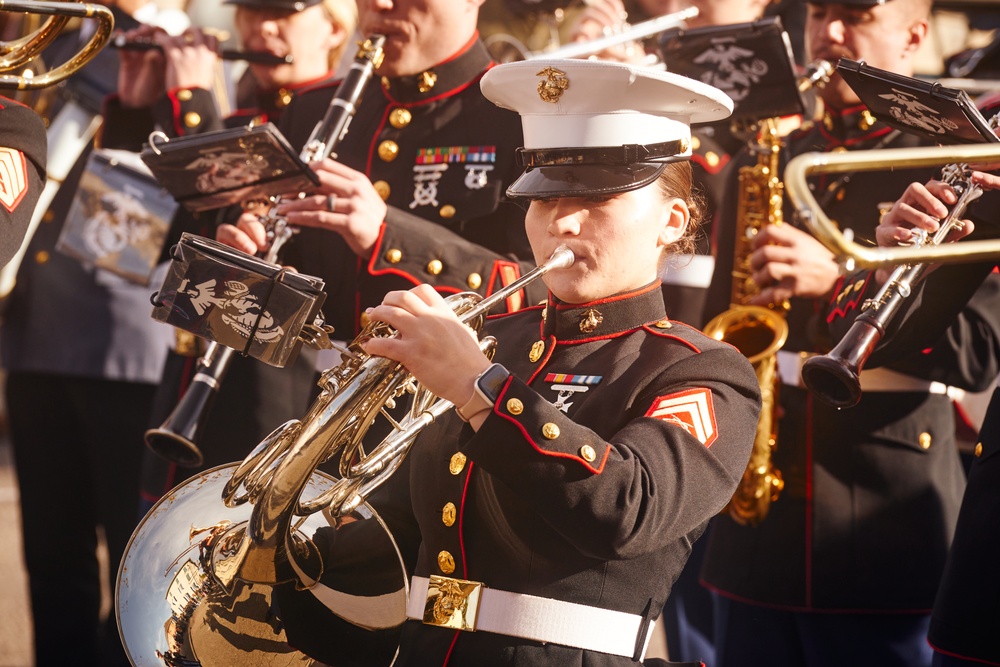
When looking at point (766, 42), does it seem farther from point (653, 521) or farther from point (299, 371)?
point (653, 521)

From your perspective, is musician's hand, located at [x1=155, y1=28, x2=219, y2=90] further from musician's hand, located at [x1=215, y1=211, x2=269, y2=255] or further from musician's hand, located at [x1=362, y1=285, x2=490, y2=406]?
musician's hand, located at [x1=362, y1=285, x2=490, y2=406]

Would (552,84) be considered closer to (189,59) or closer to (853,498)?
(853,498)

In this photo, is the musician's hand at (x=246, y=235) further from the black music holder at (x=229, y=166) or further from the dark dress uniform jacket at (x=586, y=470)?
the dark dress uniform jacket at (x=586, y=470)

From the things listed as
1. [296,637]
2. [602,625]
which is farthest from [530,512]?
[296,637]

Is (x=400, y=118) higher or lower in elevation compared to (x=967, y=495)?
higher

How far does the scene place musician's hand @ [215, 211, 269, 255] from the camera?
3.88 metres

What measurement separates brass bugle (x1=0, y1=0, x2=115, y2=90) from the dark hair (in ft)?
4.64

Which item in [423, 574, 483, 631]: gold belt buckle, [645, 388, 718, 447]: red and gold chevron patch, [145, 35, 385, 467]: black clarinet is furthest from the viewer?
[145, 35, 385, 467]: black clarinet

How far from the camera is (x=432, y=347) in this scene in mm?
2445

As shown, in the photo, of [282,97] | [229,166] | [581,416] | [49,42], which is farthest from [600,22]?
[581,416]

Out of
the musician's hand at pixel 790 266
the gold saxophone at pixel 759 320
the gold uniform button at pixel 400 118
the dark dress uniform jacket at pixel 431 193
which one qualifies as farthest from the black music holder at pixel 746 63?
the gold uniform button at pixel 400 118

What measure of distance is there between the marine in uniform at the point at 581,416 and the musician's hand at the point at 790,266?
3.57 feet

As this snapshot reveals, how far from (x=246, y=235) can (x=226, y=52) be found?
132cm

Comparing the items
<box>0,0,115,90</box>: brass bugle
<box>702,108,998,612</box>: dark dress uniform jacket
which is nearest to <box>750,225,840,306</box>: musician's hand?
<box>702,108,998,612</box>: dark dress uniform jacket
